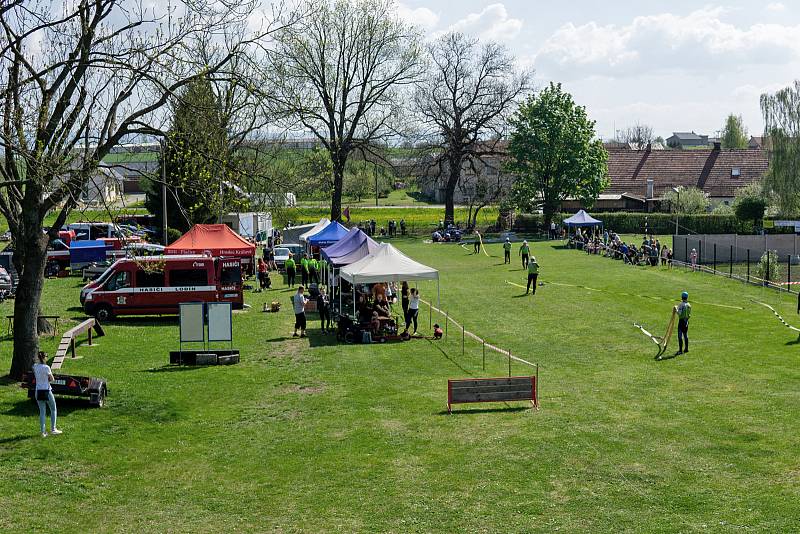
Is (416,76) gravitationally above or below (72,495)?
above

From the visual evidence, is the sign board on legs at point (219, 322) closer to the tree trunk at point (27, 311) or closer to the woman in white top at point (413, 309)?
the tree trunk at point (27, 311)

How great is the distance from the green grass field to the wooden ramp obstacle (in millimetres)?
419

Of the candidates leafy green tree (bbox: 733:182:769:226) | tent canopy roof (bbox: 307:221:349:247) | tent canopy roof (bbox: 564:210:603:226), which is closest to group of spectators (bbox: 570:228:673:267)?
tent canopy roof (bbox: 564:210:603:226)

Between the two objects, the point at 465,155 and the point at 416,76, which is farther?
the point at 465,155

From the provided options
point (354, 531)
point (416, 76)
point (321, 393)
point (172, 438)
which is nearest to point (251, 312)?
point (321, 393)

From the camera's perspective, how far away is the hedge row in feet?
235

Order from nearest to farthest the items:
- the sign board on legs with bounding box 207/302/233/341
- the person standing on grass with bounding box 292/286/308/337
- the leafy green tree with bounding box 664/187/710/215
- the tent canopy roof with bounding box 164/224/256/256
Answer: the sign board on legs with bounding box 207/302/233/341, the person standing on grass with bounding box 292/286/308/337, the tent canopy roof with bounding box 164/224/256/256, the leafy green tree with bounding box 664/187/710/215

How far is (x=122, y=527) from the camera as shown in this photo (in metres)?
12.3

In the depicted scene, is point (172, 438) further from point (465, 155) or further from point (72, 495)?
point (465, 155)

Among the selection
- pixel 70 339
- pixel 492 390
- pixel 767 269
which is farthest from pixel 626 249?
pixel 492 390

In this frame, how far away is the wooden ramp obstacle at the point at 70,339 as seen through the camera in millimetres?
21922

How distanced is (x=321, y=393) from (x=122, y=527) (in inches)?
303

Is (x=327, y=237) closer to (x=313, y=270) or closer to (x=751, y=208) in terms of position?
Result: (x=313, y=270)

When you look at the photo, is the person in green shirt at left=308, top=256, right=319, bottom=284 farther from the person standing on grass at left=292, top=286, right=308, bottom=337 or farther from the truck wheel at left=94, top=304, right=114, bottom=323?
the person standing on grass at left=292, top=286, right=308, bottom=337
